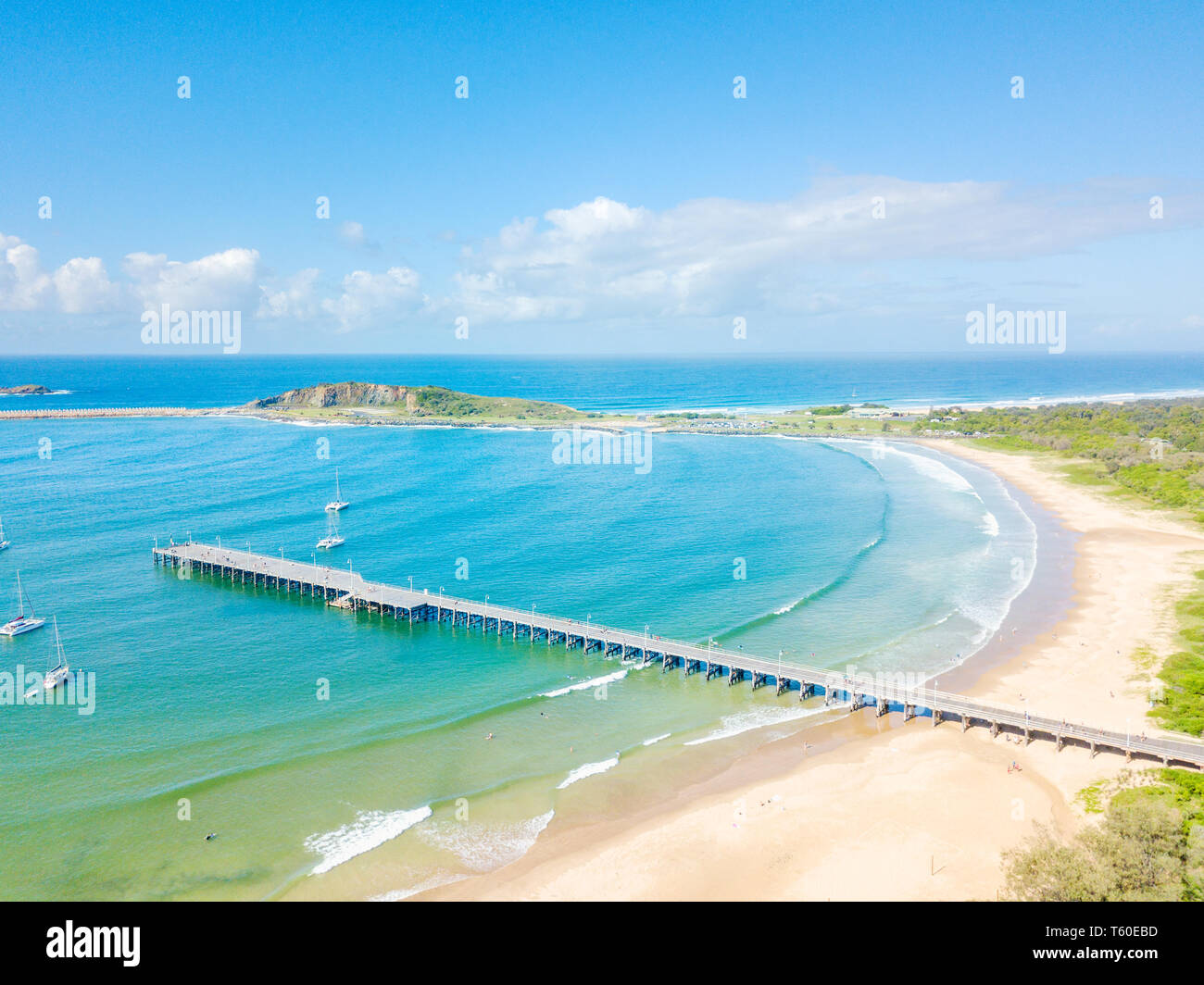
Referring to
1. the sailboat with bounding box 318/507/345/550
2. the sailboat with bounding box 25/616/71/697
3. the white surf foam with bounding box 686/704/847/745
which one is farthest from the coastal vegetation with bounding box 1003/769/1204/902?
the sailboat with bounding box 318/507/345/550

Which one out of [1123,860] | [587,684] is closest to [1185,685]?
[1123,860]

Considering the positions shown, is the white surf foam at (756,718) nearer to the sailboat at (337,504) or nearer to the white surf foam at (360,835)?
the white surf foam at (360,835)

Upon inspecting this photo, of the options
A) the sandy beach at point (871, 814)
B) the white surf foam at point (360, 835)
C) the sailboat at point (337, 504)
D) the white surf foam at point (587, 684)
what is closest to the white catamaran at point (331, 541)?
the sailboat at point (337, 504)

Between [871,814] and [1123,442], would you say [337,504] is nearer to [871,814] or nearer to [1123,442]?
[871,814]

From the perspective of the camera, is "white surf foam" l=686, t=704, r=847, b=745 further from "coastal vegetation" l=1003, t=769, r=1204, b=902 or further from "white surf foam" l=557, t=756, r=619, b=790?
"coastal vegetation" l=1003, t=769, r=1204, b=902
